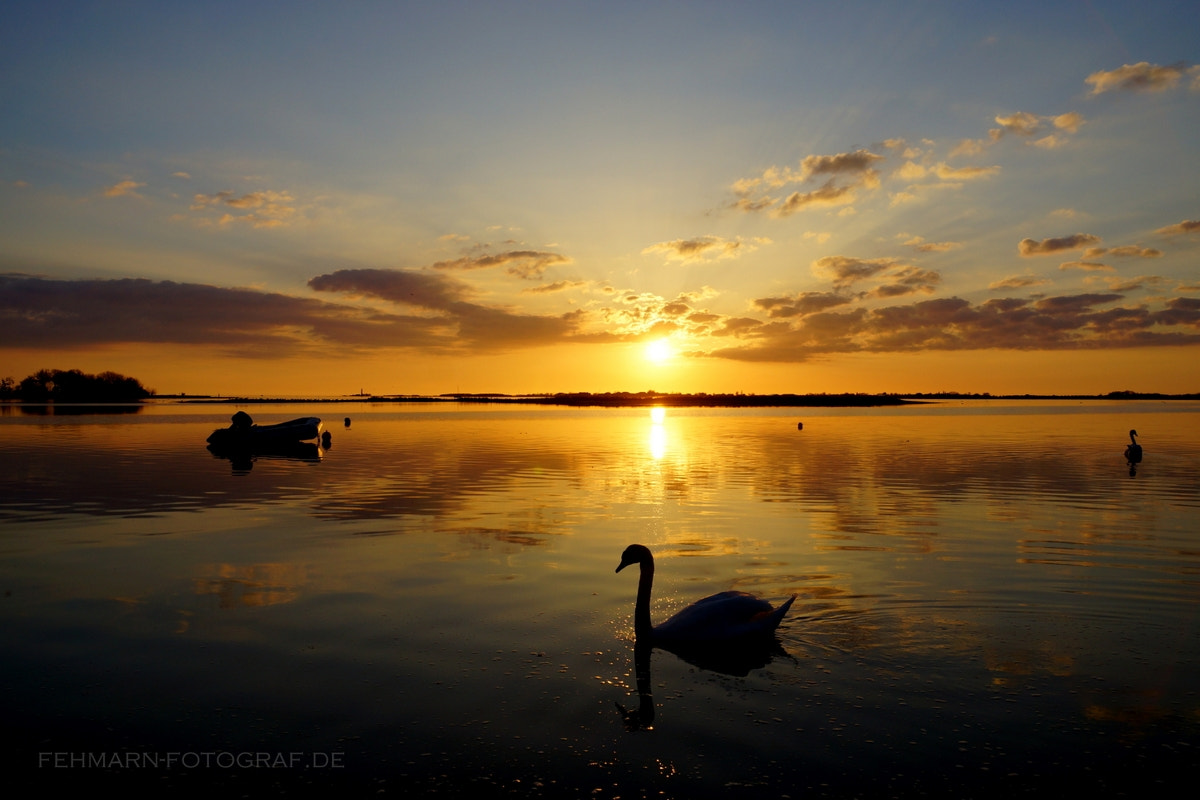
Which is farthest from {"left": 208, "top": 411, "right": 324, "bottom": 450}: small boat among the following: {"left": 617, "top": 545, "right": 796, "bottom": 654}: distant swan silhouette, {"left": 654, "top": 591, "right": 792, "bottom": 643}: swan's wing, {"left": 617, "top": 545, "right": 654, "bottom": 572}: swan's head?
{"left": 654, "top": 591, "right": 792, "bottom": 643}: swan's wing

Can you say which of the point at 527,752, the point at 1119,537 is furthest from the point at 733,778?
the point at 1119,537

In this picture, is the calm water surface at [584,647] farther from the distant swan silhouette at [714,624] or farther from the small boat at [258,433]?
the small boat at [258,433]

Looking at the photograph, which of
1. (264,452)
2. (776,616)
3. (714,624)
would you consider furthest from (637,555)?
(264,452)

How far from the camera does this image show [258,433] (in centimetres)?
5303

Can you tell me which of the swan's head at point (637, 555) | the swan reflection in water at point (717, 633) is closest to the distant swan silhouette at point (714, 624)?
the swan reflection in water at point (717, 633)

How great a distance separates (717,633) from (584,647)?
1.87 meters

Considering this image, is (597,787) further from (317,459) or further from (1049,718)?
(317,459)

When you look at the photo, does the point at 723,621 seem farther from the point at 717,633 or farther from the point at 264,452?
the point at 264,452

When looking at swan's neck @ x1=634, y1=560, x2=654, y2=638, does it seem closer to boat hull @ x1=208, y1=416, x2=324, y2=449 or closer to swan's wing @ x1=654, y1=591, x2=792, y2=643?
swan's wing @ x1=654, y1=591, x2=792, y2=643

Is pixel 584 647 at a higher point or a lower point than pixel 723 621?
lower

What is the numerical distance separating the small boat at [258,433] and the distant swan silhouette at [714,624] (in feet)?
150

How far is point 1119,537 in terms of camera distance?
736 inches

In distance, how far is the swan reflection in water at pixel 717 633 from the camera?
10547 mm

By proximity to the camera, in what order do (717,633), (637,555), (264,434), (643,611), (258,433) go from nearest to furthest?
(717,633), (643,611), (637,555), (258,433), (264,434)
